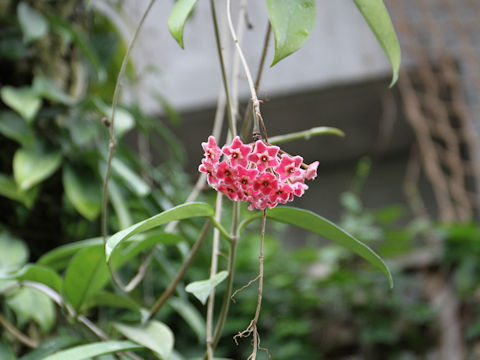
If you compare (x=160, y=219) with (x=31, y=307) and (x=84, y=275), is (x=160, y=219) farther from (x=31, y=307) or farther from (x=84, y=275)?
(x=31, y=307)

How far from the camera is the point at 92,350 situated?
0.63 meters

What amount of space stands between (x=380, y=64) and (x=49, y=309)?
1.72 metres

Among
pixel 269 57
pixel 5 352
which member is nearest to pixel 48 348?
pixel 5 352

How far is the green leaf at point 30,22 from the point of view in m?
1.10

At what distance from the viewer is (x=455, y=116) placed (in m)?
2.40

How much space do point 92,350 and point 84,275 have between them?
153 mm

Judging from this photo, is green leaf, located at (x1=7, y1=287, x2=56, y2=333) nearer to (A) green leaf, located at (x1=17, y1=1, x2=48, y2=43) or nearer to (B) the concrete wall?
(A) green leaf, located at (x1=17, y1=1, x2=48, y2=43)

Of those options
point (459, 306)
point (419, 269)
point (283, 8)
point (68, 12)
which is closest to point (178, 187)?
point (68, 12)

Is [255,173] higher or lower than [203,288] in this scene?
higher

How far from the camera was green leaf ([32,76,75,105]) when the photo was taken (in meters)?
1.12

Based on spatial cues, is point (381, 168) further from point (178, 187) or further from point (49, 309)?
point (49, 309)

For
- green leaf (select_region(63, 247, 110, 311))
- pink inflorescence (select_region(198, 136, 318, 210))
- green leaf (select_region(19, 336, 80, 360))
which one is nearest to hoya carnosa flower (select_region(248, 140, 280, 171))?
pink inflorescence (select_region(198, 136, 318, 210))

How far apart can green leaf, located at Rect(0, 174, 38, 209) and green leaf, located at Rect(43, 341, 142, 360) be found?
18.7 inches

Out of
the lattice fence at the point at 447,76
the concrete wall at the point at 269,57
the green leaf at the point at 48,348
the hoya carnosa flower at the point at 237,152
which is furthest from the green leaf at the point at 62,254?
the lattice fence at the point at 447,76
